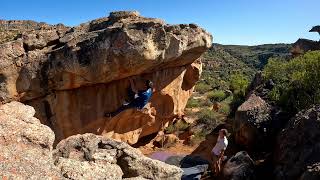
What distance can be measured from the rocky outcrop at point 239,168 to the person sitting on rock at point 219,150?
280 mm

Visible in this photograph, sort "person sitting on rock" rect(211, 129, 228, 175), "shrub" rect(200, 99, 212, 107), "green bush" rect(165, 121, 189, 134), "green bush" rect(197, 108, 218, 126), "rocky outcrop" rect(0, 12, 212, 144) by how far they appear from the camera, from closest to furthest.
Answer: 1. "person sitting on rock" rect(211, 129, 228, 175)
2. "rocky outcrop" rect(0, 12, 212, 144)
3. "green bush" rect(165, 121, 189, 134)
4. "green bush" rect(197, 108, 218, 126)
5. "shrub" rect(200, 99, 212, 107)

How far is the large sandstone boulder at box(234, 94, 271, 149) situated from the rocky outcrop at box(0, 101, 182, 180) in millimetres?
5560

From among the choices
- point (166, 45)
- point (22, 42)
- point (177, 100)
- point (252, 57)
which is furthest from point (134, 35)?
point (252, 57)

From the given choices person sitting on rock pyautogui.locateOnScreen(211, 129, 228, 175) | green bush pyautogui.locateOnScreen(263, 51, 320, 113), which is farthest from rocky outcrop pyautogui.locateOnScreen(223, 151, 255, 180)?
green bush pyautogui.locateOnScreen(263, 51, 320, 113)

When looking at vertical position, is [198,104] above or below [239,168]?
above

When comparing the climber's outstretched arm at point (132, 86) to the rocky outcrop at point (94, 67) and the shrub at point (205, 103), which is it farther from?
the shrub at point (205, 103)

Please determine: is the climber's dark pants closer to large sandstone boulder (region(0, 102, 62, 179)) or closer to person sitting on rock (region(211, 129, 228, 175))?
person sitting on rock (region(211, 129, 228, 175))

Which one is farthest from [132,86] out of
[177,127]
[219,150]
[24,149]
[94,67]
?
[24,149]

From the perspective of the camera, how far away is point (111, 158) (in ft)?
27.7

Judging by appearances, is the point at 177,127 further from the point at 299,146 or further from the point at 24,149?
the point at 24,149

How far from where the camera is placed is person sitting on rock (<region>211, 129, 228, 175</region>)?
12.2 metres

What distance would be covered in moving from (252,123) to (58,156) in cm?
741

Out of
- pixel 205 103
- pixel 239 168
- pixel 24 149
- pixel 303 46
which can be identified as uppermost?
pixel 303 46

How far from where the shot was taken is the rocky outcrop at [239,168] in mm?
11547
